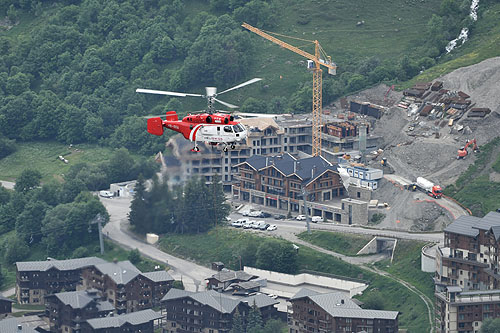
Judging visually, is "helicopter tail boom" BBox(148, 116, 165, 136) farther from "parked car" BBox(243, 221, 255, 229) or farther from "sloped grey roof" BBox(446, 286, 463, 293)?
"parked car" BBox(243, 221, 255, 229)

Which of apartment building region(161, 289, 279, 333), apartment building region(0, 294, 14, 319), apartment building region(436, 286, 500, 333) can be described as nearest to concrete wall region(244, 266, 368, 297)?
apartment building region(161, 289, 279, 333)

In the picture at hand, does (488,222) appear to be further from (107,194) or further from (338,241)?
(107,194)

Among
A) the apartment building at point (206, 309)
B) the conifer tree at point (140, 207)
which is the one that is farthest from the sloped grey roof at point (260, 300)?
the conifer tree at point (140, 207)

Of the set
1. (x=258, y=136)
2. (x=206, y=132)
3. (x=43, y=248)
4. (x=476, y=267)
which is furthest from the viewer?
(x=258, y=136)

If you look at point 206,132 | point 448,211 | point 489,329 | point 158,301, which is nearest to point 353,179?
point 448,211

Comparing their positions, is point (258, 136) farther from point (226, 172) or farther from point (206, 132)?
point (206, 132)

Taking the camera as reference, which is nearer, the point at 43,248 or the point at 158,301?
the point at 158,301

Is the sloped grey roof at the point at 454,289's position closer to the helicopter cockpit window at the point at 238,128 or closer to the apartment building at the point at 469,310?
the apartment building at the point at 469,310
